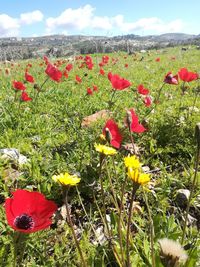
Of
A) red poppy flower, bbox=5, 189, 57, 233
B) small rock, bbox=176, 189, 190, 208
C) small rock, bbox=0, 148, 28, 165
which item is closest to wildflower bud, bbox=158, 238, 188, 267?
red poppy flower, bbox=5, 189, 57, 233

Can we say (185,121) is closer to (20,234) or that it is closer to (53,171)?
(53,171)

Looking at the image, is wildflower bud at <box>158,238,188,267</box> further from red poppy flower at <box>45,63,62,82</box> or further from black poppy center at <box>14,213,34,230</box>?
red poppy flower at <box>45,63,62,82</box>

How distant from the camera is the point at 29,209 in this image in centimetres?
168

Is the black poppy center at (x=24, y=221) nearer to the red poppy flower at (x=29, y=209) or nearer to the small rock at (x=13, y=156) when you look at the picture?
the red poppy flower at (x=29, y=209)

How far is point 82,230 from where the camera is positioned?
274 centimetres

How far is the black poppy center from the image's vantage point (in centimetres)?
163

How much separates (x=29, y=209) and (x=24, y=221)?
0.06m

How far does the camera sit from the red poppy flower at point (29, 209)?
1.62 metres

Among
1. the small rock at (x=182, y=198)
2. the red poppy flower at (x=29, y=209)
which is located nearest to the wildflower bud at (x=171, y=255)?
the red poppy flower at (x=29, y=209)

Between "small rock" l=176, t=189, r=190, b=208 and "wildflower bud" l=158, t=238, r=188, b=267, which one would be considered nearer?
"wildflower bud" l=158, t=238, r=188, b=267

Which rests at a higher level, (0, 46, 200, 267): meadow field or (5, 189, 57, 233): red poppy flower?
(5, 189, 57, 233): red poppy flower

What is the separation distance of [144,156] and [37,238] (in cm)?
194

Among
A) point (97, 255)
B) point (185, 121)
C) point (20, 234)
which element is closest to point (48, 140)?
point (185, 121)

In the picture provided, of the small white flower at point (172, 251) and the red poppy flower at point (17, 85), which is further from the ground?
the small white flower at point (172, 251)
